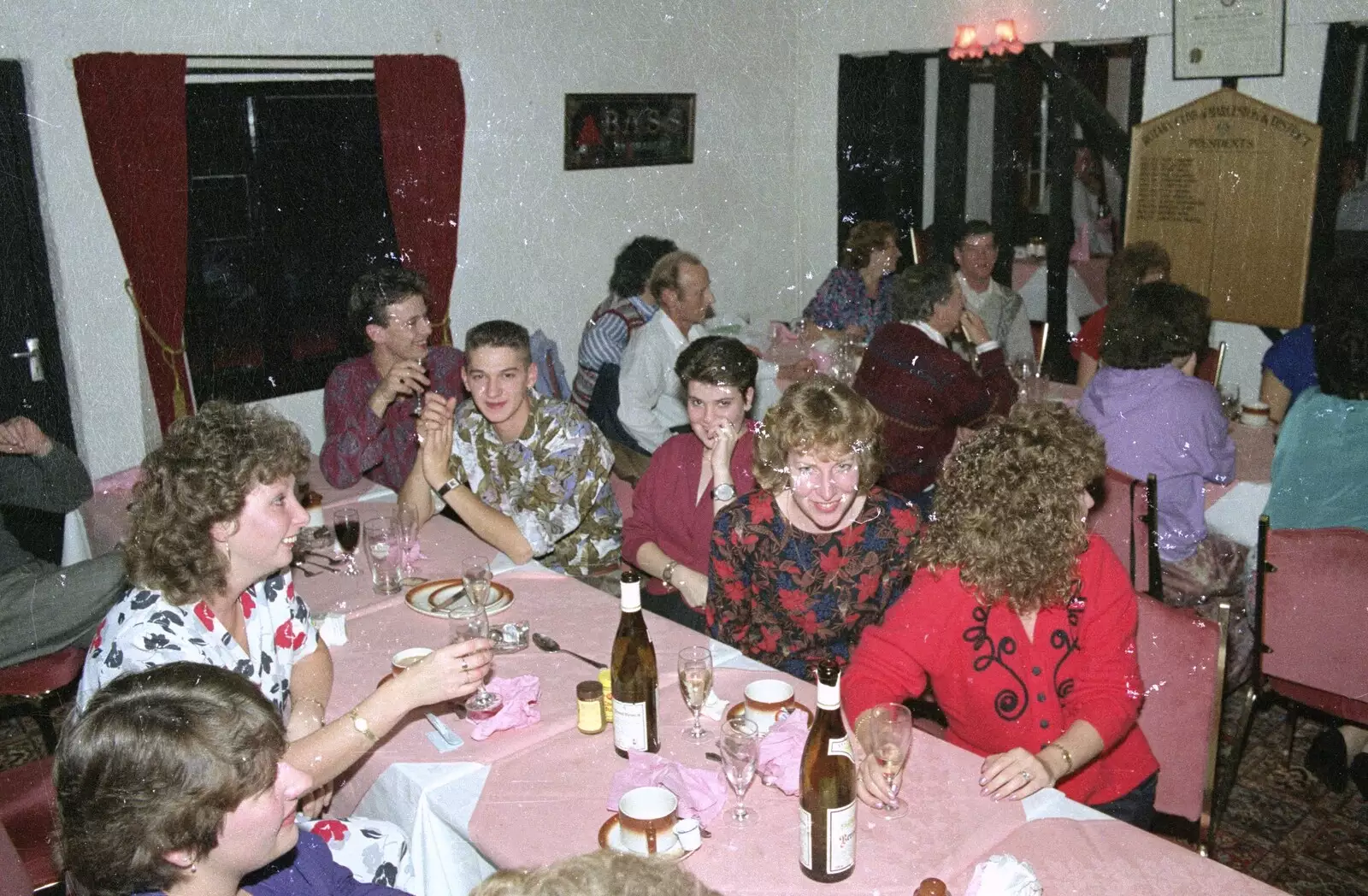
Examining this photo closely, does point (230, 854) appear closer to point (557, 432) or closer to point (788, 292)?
point (557, 432)

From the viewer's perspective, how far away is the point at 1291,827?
11.0ft

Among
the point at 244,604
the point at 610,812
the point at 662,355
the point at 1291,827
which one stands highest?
the point at 662,355

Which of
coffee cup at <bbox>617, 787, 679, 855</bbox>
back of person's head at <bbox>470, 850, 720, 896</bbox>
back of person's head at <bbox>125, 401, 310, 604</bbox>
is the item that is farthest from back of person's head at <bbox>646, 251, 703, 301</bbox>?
back of person's head at <bbox>470, 850, 720, 896</bbox>

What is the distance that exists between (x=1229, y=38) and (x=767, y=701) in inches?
211

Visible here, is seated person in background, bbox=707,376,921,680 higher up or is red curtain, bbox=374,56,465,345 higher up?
red curtain, bbox=374,56,465,345

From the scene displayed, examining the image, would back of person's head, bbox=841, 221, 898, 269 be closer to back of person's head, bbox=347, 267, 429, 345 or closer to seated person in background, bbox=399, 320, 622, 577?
back of person's head, bbox=347, 267, 429, 345

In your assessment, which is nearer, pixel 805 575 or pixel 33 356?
pixel 805 575

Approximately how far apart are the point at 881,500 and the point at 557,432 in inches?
49.3

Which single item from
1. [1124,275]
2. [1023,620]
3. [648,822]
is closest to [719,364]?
[1023,620]

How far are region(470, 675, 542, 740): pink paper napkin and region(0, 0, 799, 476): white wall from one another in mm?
4003

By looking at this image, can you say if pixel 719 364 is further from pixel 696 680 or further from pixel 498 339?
pixel 696 680

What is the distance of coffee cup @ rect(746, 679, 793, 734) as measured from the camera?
2256 mm

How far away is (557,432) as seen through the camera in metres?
3.65

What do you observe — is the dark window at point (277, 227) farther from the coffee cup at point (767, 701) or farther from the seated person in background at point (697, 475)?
the coffee cup at point (767, 701)
